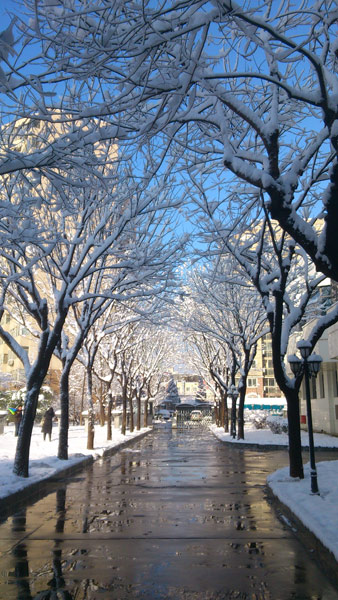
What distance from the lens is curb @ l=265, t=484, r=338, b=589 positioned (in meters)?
6.12

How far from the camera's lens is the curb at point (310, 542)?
20.1 feet

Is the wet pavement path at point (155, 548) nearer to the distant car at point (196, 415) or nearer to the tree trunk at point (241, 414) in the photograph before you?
the tree trunk at point (241, 414)

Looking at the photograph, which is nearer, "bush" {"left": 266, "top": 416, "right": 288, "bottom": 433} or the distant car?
"bush" {"left": 266, "top": 416, "right": 288, "bottom": 433}

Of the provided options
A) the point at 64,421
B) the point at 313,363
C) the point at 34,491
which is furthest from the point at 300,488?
the point at 64,421

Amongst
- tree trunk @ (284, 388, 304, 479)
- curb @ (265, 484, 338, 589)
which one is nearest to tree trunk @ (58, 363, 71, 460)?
tree trunk @ (284, 388, 304, 479)

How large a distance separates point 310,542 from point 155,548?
2.07 m

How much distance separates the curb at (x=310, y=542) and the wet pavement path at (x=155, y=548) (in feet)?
0.32

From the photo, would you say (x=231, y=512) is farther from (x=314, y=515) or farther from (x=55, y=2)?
(x=55, y=2)

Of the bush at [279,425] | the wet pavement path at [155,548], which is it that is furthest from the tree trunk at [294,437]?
the bush at [279,425]

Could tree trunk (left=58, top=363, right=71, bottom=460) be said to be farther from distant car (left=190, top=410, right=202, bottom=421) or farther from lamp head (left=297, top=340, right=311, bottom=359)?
distant car (left=190, top=410, right=202, bottom=421)

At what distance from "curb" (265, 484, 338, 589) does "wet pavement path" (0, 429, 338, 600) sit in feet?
0.32

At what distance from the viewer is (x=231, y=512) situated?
32.7 feet

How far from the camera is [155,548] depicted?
7.26 m

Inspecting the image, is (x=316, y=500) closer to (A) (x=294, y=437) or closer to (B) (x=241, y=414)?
(A) (x=294, y=437)
